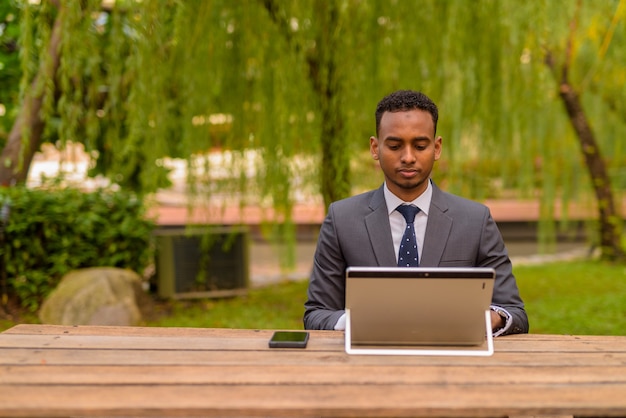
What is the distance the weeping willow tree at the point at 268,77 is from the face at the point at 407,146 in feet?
6.61

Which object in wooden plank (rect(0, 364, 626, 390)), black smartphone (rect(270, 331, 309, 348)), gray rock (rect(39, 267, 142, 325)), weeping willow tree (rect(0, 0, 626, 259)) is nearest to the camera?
wooden plank (rect(0, 364, 626, 390))

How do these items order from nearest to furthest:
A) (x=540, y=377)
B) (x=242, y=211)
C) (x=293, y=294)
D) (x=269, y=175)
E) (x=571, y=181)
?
(x=540, y=377)
(x=269, y=175)
(x=242, y=211)
(x=293, y=294)
(x=571, y=181)

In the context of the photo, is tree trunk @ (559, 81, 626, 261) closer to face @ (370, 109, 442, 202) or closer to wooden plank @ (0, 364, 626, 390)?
face @ (370, 109, 442, 202)

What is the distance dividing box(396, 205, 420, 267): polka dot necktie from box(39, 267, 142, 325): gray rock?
3774mm

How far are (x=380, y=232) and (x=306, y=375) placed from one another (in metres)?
0.75

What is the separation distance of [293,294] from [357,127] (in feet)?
8.82

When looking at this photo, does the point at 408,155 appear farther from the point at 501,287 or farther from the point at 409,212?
the point at 501,287

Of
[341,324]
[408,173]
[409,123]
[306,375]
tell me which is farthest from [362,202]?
[306,375]

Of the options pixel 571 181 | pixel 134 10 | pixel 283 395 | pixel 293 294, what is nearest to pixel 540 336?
pixel 283 395

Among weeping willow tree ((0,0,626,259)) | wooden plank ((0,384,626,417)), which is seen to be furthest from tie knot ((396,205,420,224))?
weeping willow tree ((0,0,626,259))

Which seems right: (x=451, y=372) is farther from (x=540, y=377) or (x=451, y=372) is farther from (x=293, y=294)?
(x=293, y=294)

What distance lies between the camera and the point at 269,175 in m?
5.55

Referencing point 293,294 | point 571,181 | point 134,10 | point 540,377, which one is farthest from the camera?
point 571,181

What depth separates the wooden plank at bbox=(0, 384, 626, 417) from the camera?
5.05ft
